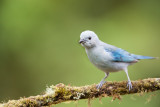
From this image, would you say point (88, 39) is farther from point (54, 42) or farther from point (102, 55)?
point (54, 42)

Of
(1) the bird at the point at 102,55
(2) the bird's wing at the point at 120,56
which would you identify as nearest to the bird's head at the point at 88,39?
(1) the bird at the point at 102,55

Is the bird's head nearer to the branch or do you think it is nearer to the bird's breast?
the bird's breast

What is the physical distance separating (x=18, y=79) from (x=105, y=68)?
407 centimetres

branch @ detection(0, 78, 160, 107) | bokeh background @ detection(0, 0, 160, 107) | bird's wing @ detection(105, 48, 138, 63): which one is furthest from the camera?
bokeh background @ detection(0, 0, 160, 107)

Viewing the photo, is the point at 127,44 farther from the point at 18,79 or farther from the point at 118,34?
the point at 18,79

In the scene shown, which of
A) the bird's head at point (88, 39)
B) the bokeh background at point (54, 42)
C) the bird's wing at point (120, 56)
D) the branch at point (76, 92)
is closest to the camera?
the branch at point (76, 92)

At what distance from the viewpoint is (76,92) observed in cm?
434

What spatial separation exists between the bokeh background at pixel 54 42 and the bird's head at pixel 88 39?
2694 millimetres

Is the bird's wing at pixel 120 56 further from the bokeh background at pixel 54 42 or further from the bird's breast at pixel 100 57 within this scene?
the bokeh background at pixel 54 42

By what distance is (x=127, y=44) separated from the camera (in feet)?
26.6

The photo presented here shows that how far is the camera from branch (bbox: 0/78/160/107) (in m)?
4.07

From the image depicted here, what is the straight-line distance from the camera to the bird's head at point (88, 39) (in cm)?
503

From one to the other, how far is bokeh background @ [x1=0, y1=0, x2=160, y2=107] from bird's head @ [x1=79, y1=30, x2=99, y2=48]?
269 centimetres

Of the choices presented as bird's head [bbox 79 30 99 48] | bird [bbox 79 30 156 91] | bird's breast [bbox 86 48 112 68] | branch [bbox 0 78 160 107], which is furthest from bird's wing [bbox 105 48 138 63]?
branch [bbox 0 78 160 107]
